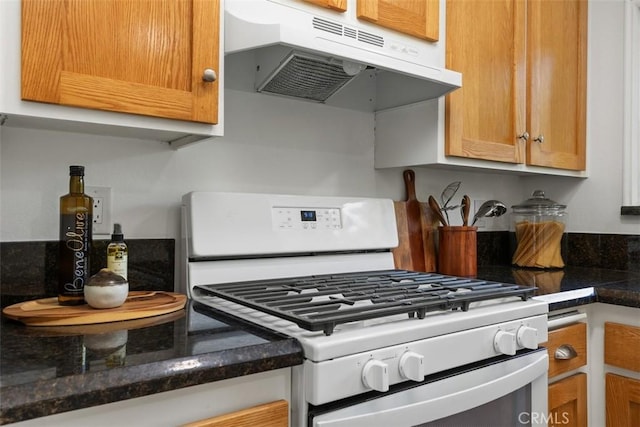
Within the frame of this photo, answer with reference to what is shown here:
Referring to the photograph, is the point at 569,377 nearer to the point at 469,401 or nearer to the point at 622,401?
the point at 622,401

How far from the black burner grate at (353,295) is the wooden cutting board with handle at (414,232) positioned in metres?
0.30

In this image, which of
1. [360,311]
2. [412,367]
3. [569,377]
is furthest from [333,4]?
[569,377]

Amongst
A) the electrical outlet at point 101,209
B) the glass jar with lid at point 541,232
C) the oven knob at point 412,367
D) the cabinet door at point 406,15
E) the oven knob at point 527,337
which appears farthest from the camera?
the glass jar with lid at point 541,232

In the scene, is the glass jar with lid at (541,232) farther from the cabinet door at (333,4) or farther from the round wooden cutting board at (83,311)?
the round wooden cutting board at (83,311)

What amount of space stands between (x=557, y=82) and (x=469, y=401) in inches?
59.6

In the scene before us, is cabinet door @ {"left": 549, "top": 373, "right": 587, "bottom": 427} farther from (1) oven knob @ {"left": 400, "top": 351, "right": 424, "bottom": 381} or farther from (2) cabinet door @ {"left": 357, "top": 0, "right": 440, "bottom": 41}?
(2) cabinet door @ {"left": 357, "top": 0, "right": 440, "bottom": 41}

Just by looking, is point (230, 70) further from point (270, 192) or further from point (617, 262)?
point (617, 262)

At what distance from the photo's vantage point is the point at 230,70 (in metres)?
1.40

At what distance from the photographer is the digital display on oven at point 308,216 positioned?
1.43 metres

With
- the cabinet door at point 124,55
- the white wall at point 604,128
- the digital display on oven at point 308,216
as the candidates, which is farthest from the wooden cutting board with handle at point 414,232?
the cabinet door at point 124,55

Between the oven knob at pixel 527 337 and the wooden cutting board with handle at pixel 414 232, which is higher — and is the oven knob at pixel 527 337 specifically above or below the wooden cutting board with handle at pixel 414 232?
below

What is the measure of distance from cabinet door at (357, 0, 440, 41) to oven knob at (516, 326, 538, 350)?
0.88m

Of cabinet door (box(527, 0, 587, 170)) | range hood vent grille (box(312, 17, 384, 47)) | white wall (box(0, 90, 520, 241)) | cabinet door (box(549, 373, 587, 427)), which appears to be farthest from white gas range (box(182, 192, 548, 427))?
cabinet door (box(527, 0, 587, 170))

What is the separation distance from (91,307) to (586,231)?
2011mm
